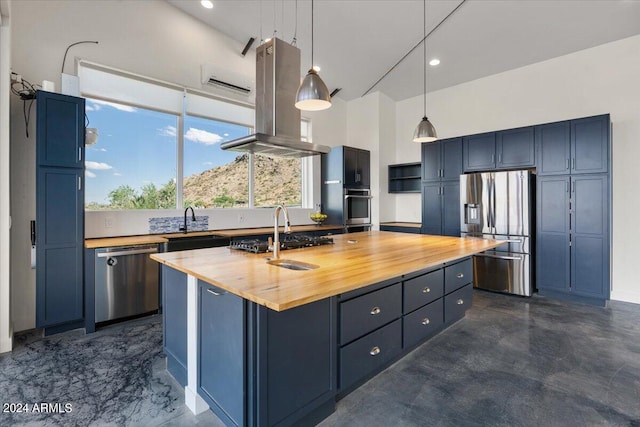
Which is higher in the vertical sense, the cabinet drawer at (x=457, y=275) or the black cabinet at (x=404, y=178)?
the black cabinet at (x=404, y=178)

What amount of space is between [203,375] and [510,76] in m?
5.90

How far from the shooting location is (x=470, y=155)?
4926 millimetres

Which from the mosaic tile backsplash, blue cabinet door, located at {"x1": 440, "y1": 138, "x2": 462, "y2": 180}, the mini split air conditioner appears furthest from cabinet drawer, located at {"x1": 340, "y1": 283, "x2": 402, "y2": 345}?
the mini split air conditioner

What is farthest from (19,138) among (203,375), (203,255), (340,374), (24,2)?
(340,374)

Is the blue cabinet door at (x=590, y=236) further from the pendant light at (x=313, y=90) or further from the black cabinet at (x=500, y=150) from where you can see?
the pendant light at (x=313, y=90)

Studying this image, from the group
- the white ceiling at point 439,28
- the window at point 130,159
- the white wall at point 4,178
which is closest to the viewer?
the white wall at point 4,178

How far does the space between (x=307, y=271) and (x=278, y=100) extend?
1.91 meters

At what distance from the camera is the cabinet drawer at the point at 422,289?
2.29 meters

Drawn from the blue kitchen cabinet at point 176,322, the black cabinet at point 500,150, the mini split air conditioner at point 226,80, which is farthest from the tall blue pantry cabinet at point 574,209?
the blue kitchen cabinet at point 176,322

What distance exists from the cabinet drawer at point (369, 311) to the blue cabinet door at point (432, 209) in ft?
11.3

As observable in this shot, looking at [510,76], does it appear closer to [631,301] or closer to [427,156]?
[427,156]

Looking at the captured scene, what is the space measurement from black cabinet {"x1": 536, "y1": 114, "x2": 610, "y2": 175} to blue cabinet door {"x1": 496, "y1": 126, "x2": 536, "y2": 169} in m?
0.10

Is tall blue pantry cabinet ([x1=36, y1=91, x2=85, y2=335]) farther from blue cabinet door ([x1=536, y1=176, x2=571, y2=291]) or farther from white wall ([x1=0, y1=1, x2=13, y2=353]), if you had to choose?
blue cabinet door ([x1=536, y1=176, x2=571, y2=291])

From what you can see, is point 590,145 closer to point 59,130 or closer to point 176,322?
point 176,322
